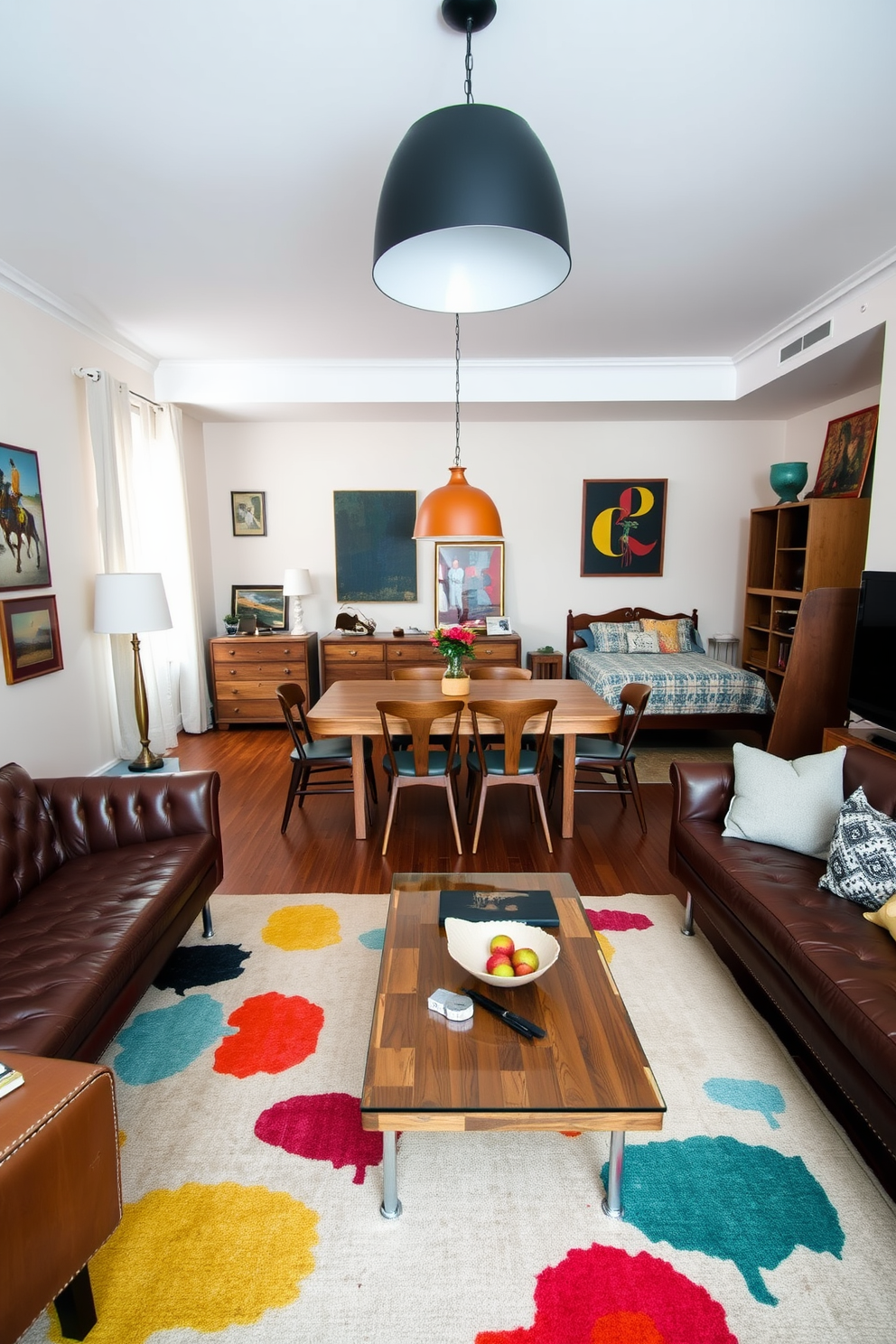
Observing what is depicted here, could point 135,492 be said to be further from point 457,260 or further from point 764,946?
point 764,946

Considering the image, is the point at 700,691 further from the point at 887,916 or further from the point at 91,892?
the point at 91,892

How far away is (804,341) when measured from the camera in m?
4.39

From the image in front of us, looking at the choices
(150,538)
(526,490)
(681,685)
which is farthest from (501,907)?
(526,490)

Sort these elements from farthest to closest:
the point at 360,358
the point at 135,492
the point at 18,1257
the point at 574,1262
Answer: the point at 360,358 → the point at 135,492 → the point at 574,1262 → the point at 18,1257

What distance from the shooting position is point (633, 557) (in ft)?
21.4

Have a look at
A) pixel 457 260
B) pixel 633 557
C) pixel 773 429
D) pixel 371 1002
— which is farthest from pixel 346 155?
pixel 773 429

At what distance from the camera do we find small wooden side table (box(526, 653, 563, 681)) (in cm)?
624

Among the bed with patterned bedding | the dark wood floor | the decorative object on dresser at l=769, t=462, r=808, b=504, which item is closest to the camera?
the dark wood floor

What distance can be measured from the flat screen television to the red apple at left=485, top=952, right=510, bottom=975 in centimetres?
227

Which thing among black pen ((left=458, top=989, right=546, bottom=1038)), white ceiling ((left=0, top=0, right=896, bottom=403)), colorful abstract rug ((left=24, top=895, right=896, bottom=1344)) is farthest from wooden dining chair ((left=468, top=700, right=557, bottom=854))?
white ceiling ((left=0, top=0, right=896, bottom=403))

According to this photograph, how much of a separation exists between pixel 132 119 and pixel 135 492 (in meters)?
2.90

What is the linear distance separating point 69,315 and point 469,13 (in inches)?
128

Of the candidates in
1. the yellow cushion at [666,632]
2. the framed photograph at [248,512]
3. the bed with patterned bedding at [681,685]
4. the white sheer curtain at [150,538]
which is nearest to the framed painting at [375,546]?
the framed photograph at [248,512]

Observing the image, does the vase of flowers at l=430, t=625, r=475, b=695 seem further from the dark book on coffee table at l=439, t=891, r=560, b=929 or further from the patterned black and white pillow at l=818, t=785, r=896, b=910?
the patterned black and white pillow at l=818, t=785, r=896, b=910
